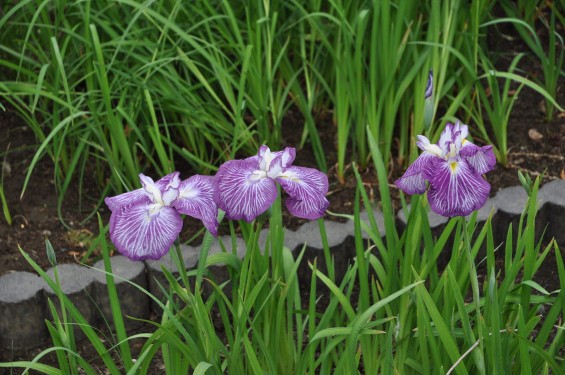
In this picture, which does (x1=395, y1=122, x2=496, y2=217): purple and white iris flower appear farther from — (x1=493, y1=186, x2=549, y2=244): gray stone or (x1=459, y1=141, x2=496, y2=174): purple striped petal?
(x1=493, y1=186, x2=549, y2=244): gray stone

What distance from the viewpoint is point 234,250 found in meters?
2.11

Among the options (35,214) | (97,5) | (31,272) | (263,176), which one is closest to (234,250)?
(263,176)

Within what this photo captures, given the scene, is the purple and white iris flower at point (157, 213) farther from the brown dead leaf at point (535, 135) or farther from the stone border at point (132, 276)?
the brown dead leaf at point (535, 135)

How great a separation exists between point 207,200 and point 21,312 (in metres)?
1.17

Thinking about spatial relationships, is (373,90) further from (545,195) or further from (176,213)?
(176,213)

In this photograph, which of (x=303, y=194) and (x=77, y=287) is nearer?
(x=303, y=194)

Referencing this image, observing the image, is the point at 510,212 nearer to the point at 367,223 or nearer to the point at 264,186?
the point at 367,223

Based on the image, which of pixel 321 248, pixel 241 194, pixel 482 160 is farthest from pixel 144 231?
pixel 321 248

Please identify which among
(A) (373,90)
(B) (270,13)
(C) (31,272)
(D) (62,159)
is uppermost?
(B) (270,13)

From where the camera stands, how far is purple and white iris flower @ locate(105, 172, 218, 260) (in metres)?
1.57

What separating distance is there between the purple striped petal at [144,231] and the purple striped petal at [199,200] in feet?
0.10

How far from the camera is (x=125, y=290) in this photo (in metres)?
2.65

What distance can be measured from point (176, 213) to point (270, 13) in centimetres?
164

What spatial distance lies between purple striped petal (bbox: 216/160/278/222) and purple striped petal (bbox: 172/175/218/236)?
0.06 feet
